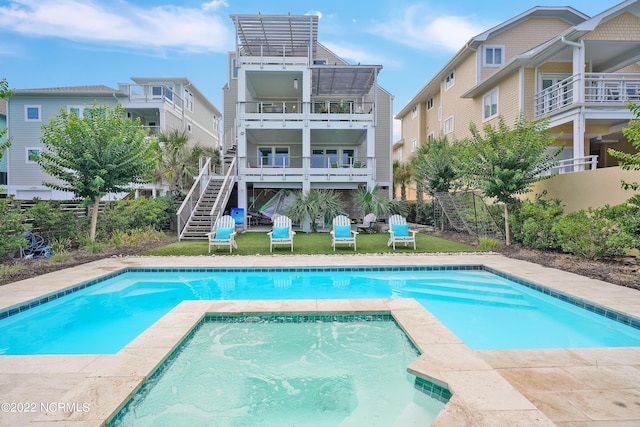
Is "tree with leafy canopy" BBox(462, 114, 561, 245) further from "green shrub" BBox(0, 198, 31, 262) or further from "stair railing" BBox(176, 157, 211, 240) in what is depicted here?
"green shrub" BBox(0, 198, 31, 262)

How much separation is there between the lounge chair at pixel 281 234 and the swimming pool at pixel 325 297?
2.63 metres

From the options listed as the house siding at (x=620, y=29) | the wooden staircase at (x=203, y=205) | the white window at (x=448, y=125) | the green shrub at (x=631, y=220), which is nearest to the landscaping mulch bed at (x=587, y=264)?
the green shrub at (x=631, y=220)

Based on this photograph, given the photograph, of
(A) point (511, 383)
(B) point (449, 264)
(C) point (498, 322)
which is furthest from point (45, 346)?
(B) point (449, 264)

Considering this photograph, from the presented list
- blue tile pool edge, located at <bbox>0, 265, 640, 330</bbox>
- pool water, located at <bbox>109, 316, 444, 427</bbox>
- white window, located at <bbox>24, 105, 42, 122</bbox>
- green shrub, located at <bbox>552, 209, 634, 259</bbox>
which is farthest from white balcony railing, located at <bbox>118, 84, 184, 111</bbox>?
green shrub, located at <bbox>552, 209, 634, 259</bbox>

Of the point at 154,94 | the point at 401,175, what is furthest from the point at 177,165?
the point at 401,175

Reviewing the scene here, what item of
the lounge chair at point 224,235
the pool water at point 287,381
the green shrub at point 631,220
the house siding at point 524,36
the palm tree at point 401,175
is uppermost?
the house siding at point 524,36

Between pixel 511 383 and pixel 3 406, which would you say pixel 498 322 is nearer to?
pixel 511 383

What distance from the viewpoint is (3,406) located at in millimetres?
3123

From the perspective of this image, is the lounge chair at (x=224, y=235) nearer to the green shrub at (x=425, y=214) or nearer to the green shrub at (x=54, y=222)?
the green shrub at (x=54, y=222)

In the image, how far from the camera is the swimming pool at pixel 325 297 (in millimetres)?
5281

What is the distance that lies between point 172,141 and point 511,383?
62.1 ft

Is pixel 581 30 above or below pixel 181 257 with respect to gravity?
above

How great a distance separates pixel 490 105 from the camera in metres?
19.9

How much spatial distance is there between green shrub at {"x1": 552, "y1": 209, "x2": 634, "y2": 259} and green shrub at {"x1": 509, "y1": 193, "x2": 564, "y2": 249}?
70 cm
